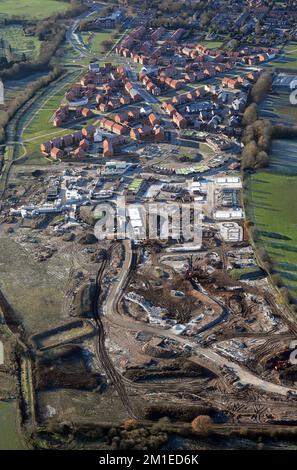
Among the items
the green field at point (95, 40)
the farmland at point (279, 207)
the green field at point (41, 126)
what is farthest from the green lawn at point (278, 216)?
the green field at point (95, 40)

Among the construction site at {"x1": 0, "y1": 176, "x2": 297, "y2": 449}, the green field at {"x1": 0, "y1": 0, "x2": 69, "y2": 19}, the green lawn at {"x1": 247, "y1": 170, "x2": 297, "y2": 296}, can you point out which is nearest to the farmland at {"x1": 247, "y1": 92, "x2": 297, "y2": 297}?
the green lawn at {"x1": 247, "y1": 170, "x2": 297, "y2": 296}

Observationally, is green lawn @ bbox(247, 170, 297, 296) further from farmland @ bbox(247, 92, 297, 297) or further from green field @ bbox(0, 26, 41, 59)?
green field @ bbox(0, 26, 41, 59)

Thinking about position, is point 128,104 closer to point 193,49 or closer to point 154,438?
point 193,49

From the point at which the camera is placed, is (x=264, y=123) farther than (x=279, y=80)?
No

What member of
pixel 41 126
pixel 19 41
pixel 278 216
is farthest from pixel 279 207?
pixel 19 41
